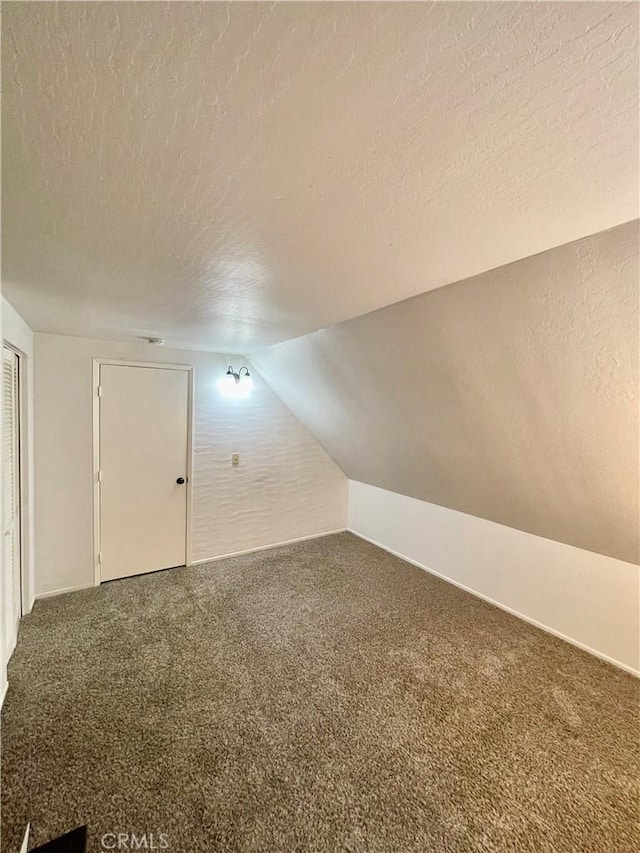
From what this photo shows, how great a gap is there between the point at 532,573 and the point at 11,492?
3881 millimetres

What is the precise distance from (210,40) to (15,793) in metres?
2.55

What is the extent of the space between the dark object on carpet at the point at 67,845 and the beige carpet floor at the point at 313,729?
264 mm

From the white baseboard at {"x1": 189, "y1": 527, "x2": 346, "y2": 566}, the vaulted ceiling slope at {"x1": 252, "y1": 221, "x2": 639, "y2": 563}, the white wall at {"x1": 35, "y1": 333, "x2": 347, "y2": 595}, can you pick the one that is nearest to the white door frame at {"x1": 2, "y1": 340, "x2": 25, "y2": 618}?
the white wall at {"x1": 35, "y1": 333, "x2": 347, "y2": 595}

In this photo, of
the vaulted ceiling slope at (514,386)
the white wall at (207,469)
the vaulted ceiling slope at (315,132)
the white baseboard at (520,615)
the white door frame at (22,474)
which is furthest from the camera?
the white wall at (207,469)

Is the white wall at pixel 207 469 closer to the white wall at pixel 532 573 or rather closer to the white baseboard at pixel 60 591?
the white baseboard at pixel 60 591

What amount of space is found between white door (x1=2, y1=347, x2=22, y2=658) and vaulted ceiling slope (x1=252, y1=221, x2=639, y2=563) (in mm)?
1885

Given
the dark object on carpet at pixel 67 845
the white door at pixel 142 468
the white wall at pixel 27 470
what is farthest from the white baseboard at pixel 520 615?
the white wall at pixel 27 470

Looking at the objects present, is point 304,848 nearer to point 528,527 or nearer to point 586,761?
point 586,761

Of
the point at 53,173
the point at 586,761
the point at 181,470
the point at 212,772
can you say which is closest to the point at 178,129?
the point at 53,173

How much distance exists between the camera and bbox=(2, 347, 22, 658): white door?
2214mm

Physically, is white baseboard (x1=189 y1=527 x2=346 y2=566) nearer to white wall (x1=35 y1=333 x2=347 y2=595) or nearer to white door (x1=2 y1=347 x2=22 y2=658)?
white wall (x1=35 y1=333 x2=347 y2=595)

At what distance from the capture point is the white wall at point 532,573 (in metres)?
2.37

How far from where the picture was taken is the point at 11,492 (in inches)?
93.9

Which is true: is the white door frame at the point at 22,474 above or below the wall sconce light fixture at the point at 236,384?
below
